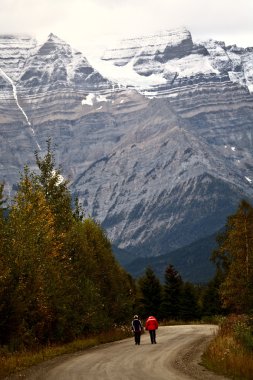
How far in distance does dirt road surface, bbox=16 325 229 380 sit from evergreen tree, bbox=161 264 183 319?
65533 mm

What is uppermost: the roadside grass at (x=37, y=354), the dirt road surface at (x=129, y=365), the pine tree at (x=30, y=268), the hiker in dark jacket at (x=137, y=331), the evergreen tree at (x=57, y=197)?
the evergreen tree at (x=57, y=197)

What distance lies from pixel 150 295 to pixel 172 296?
12.9ft

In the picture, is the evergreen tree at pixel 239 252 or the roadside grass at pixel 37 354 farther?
the evergreen tree at pixel 239 252

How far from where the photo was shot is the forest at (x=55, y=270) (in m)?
43.3

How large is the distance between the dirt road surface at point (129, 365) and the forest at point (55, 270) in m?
3.48

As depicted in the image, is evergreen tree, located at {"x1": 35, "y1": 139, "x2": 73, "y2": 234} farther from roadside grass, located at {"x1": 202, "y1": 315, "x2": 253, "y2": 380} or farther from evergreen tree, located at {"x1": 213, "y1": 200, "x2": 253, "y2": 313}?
roadside grass, located at {"x1": 202, "y1": 315, "x2": 253, "y2": 380}

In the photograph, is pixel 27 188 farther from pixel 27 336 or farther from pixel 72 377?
pixel 72 377

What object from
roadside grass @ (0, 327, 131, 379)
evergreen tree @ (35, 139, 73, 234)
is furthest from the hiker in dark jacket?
evergreen tree @ (35, 139, 73, 234)

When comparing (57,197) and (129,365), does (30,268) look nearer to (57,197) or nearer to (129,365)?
(129,365)

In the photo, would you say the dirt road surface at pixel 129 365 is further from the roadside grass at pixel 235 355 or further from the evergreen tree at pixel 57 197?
the evergreen tree at pixel 57 197

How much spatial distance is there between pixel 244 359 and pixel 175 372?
290 centimetres

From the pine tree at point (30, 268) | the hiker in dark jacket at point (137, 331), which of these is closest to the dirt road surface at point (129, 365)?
the pine tree at point (30, 268)

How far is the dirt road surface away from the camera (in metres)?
31.1

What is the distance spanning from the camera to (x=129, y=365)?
35906mm
